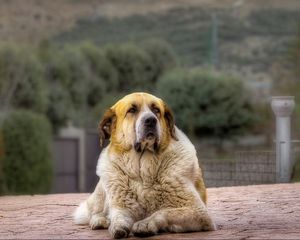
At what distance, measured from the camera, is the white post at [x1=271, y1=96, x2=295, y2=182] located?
14.3m

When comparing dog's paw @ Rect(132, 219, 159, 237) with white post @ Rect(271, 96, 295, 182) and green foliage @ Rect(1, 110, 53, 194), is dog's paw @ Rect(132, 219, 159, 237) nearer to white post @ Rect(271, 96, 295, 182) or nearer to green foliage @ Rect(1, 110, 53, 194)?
white post @ Rect(271, 96, 295, 182)

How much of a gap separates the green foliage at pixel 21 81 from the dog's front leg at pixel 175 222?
2736cm

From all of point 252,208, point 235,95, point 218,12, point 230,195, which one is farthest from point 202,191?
point 218,12

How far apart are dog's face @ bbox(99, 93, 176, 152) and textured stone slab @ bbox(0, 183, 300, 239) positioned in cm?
70

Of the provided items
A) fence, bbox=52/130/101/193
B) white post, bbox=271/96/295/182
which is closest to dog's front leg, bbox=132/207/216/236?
white post, bbox=271/96/295/182

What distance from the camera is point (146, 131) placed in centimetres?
663

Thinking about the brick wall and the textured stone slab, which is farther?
the brick wall

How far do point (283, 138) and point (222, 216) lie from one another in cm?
624

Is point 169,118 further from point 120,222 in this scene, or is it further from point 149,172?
point 120,222

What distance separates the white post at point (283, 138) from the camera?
1430 cm

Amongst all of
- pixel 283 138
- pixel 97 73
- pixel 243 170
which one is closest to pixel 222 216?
pixel 283 138

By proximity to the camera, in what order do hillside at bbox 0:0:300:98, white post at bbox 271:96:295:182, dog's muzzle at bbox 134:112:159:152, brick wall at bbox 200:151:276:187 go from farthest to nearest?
hillside at bbox 0:0:300:98 < brick wall at bbox 200:151:276:187 < white post at bbox 271:96:295:182 < dog's muzzle at bbox 134:112:159:152

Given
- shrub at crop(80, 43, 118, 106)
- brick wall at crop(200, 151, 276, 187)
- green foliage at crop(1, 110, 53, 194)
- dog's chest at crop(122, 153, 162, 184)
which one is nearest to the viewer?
dog's chest at crop(122, 153, 162, 184)

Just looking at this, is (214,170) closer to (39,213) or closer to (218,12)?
(39,213)
